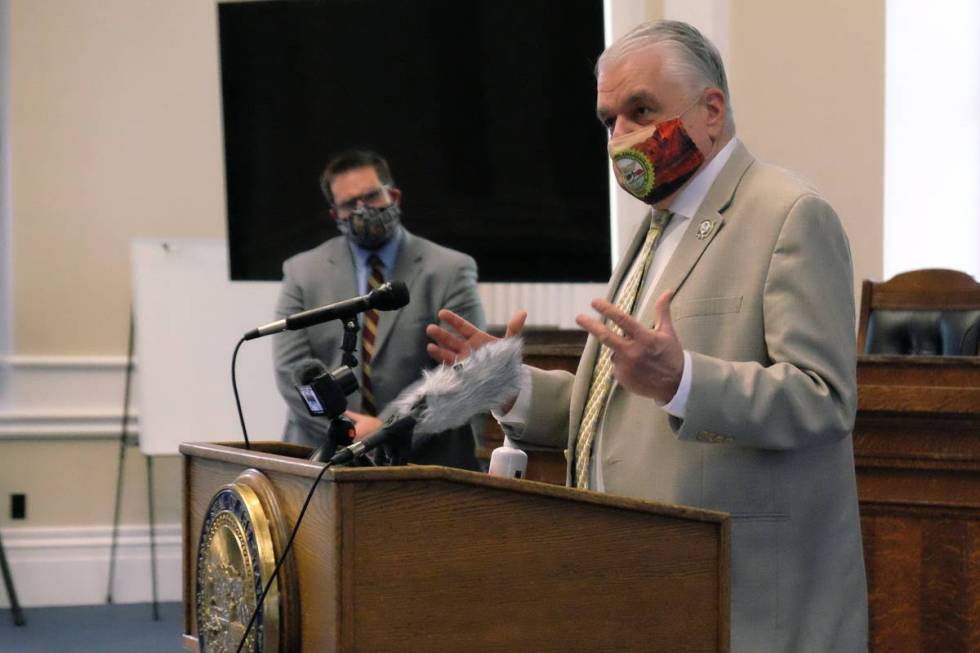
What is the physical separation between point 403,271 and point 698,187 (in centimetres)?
223

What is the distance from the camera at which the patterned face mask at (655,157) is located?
2219mm

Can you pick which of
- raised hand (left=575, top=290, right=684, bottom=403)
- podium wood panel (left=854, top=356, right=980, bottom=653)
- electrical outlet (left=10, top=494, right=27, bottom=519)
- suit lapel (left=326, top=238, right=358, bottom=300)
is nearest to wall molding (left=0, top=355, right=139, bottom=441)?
electrical outlet (left=10, top=494, right=27, bottom=519)

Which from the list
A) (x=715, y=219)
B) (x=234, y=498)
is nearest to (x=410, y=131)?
(x=715, y=219)

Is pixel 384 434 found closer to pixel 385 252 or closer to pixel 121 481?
pixel 385 252

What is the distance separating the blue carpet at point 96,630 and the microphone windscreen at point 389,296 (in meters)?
3.76

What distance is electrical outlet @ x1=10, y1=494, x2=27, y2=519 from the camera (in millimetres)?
6395

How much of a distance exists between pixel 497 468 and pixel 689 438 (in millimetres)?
281

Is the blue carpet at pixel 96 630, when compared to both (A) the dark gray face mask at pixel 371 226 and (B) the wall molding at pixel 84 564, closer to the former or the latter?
(B) the wall molding at pixel 84 564

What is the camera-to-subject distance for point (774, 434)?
1982 mm

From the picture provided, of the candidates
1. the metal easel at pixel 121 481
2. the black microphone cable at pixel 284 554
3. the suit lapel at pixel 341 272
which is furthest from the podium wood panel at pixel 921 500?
the metal easel at pixel 121 481

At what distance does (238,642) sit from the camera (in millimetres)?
1814

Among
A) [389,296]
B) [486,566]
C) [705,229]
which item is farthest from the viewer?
[705,229]

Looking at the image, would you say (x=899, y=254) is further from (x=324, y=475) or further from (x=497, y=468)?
(x=324, y=475)

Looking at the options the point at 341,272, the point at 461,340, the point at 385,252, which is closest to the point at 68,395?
the point at 341,272
